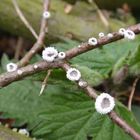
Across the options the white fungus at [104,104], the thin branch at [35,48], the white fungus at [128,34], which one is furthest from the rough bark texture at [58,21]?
the white fungus at [104,104]

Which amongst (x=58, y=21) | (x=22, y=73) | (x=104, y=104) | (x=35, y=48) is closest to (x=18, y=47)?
(x=58, y=21)

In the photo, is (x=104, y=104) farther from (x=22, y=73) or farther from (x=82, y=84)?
(x=22, y=73)

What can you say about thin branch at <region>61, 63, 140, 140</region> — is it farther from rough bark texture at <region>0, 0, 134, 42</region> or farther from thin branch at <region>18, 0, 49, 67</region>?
rough bark texture at <region>0, 0, 134, 42</region>

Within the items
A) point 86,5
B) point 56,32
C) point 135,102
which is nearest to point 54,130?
point 135,102

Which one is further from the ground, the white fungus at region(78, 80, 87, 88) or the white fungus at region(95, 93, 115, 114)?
the white fungus at region(78, 80, 87, 88)

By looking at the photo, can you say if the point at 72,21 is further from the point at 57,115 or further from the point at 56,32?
the point at 57,115

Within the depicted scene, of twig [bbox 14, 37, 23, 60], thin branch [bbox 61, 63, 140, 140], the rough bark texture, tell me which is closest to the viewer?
Answer: thin branch [bbox 61, 63, 140, 140]

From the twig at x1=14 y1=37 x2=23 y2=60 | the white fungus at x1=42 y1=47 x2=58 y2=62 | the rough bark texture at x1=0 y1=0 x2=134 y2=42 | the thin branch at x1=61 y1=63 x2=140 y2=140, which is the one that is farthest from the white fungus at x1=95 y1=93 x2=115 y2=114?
the twig at x1=14 y1=37 x2=23 y2=60
